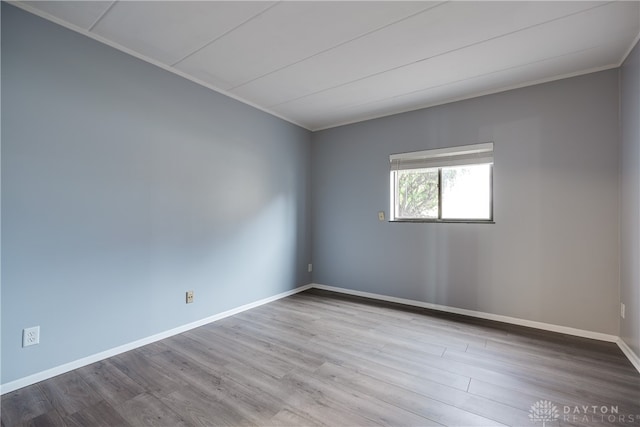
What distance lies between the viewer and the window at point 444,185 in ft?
10.7

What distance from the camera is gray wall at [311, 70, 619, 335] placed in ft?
8.70

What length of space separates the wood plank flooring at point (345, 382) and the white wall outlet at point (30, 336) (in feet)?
0.94

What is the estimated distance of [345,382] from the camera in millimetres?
1979

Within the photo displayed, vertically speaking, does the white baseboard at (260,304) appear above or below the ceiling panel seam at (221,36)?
below

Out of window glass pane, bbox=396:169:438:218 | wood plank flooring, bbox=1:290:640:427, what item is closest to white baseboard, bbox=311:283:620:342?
wood plank flooring, bbox=1:290:640:427

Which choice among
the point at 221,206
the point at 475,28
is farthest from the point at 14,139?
the point at 475,28

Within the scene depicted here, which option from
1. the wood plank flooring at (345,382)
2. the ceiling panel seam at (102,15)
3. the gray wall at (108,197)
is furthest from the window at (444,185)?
the ceiling panel seam at (102,15)

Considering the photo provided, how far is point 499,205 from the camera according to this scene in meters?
3.12

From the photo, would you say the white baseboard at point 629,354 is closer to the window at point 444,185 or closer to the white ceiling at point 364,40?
the window at point 444,185

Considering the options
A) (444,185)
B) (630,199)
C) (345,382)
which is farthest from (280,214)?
(630,199)

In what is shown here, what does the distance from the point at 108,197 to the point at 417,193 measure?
3.37 metres

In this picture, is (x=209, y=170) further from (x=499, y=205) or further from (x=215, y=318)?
(x=499, y=205)

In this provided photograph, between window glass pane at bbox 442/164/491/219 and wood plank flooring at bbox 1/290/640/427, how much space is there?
4.20ft

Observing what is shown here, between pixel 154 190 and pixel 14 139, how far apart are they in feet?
3.07
